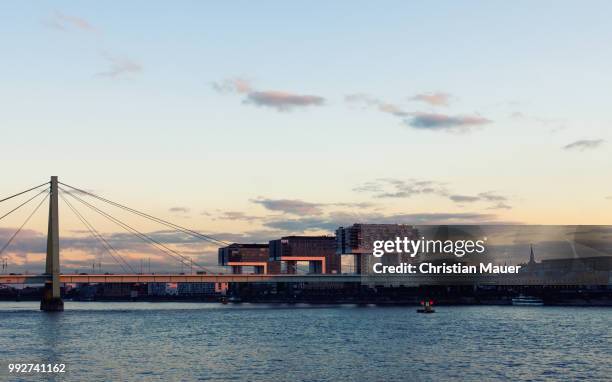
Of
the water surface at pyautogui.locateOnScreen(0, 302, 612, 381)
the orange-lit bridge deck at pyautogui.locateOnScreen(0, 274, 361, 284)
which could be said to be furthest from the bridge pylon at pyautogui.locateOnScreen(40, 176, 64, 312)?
the water surface at pyautogui.locateOnScreen(0, 302, 612, 381)

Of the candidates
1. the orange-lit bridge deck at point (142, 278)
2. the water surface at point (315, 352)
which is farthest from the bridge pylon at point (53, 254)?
the water surface at point (315, 352)

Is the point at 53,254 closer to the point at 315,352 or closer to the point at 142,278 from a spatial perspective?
the point at 142,278

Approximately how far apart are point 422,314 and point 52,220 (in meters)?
80.1

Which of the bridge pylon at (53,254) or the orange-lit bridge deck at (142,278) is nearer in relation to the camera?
the bridge pylon at (53,254)

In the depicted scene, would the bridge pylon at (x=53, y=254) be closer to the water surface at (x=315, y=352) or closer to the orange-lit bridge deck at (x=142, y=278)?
the orange-lit bridge deck at (x=142, y=278)

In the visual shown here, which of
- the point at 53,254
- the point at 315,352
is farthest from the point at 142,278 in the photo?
the point at 315,352

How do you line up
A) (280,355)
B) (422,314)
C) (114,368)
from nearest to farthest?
(114,368) < (280,355) < (422,314)

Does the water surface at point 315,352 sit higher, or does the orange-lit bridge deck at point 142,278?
the orange-lit bridge deck at point 142,278

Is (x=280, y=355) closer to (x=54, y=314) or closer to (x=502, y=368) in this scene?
(x=502, y=368)

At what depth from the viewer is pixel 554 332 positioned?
357ft

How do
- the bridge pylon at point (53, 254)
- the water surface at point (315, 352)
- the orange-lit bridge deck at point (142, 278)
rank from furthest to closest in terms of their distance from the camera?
the orange-lit bridge deck at point (142, 278)
the bridge pylon at point (53, 254)
the water surface at point (315, 352)

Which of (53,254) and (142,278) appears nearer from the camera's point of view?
(53,254)

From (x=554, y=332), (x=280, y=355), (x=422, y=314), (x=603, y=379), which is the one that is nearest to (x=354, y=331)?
(x=554, y=332)

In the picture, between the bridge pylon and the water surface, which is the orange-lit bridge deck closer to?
the bridge pylon
